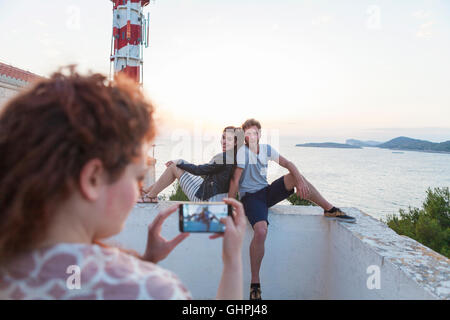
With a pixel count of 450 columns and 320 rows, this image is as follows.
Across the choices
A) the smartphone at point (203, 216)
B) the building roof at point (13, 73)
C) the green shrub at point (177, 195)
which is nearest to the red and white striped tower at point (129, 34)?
the building roof at point (13, 73)

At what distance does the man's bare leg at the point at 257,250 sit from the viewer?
94.7 inches

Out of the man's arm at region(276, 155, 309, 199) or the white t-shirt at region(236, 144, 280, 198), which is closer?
the man's arm at region(276, 155, 309, 199)

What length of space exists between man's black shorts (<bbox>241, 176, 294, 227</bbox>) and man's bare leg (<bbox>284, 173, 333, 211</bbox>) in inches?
1.8

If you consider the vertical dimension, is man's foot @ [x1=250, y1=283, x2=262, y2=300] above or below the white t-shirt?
below

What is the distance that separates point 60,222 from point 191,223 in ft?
1.93

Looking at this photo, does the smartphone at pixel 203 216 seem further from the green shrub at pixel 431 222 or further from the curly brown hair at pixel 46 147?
the green shrub at pixel 431 222

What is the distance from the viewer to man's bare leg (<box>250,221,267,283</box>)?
2.41 m

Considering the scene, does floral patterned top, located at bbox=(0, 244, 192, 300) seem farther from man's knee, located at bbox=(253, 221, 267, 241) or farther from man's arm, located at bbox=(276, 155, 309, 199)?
man's arm, located at bbox=(276, 155, 309, 199)

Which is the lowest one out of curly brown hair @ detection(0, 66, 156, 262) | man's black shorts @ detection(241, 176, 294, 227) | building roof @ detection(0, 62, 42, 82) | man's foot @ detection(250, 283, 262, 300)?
man's foot @ detection(250, 283, 262, 300)

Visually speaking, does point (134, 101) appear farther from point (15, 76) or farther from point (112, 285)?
point (15, 76)

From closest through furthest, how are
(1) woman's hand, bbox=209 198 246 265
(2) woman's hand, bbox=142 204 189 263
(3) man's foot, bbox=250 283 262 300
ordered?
(1) woman's hand, bbox=209 198 246 265, (2) woman's hand, bbox=142 204 189 263, (3) man's foot, bbox=250 283 262 300

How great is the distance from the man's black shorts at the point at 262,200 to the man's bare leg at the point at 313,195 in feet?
0.15

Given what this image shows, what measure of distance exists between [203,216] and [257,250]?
1434 mm

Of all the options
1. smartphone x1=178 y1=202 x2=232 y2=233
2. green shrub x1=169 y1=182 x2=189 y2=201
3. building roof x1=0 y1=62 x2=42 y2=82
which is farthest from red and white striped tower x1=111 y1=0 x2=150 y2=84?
smartphone x1=178 y1=202 x2=232 y2=233
